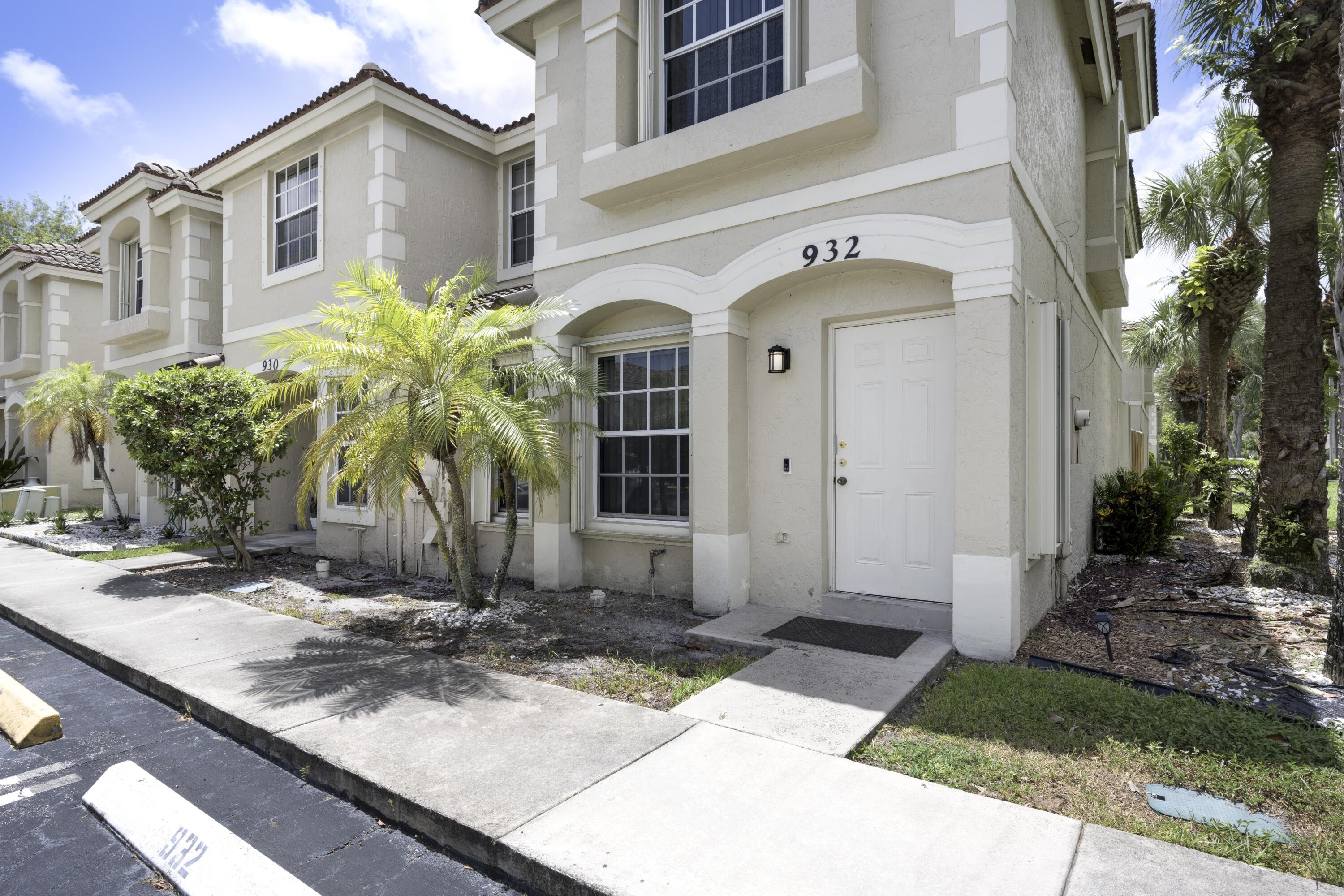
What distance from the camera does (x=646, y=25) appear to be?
7.12m

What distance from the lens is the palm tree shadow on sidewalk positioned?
448 centimetres

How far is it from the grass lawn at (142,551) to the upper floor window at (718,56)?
8.50 metres

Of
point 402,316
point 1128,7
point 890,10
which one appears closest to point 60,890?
point 402,316

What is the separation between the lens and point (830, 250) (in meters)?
5.86

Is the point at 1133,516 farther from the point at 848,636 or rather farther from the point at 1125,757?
the point at 1125,757

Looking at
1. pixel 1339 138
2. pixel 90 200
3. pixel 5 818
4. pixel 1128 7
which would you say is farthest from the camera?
pixel 90 200

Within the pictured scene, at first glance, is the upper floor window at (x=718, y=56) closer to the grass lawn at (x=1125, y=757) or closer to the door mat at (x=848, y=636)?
the door mat at (x=848, y=636)

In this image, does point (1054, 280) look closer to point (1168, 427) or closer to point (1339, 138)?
point (1339, 138)

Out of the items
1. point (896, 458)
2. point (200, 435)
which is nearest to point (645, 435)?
point (896, 458)

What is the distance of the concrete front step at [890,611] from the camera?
18.6 ft

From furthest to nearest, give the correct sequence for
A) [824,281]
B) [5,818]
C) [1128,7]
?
1. [1128,7]
2. [824,281]
3. [5,818]

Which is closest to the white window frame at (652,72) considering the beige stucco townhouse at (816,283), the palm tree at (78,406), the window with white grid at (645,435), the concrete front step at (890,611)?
the beige stucco townhouse at (816,283)

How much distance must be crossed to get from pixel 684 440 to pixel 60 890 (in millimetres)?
5401

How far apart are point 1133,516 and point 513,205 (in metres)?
9.96
